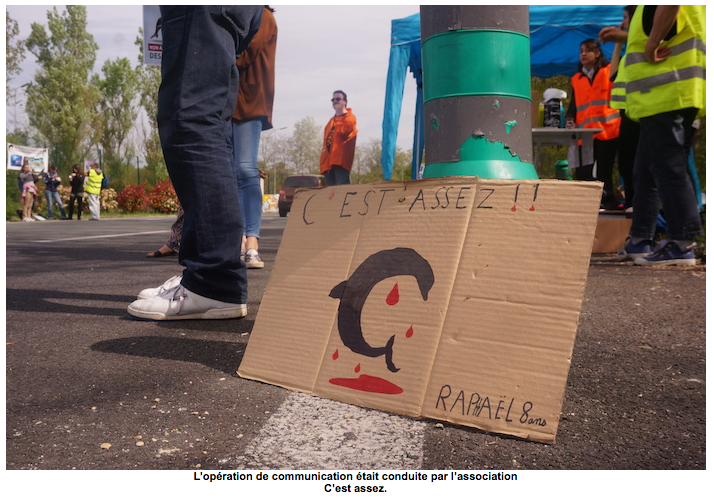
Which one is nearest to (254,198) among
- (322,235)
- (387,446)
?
(322,235)

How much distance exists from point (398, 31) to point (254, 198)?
3603 millimetres

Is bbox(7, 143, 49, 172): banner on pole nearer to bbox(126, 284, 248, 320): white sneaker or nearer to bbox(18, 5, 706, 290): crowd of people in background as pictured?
bbox(18, 5, 706, 290): crowd of people in background

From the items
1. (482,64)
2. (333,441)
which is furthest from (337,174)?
(333,441)

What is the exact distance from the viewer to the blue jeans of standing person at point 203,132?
6.79 feet

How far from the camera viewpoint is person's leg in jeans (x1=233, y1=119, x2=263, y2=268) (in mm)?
3889

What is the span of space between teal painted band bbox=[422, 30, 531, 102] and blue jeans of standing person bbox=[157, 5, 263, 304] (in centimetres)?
70

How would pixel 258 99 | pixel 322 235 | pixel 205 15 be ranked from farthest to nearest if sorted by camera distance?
pixel 258 99
pixel 205 15
pixel 322 235

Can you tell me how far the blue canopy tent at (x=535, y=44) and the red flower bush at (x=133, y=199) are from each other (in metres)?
18.7

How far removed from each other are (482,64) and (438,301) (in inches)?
32.7

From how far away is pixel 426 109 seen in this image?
206 cm

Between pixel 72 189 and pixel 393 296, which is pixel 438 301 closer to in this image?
pixel 393 296

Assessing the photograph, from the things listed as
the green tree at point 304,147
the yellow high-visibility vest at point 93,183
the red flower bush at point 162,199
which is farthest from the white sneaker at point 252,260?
the green tree at point 304,147

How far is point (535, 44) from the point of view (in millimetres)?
8141

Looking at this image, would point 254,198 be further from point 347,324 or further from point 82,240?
point 82,240
